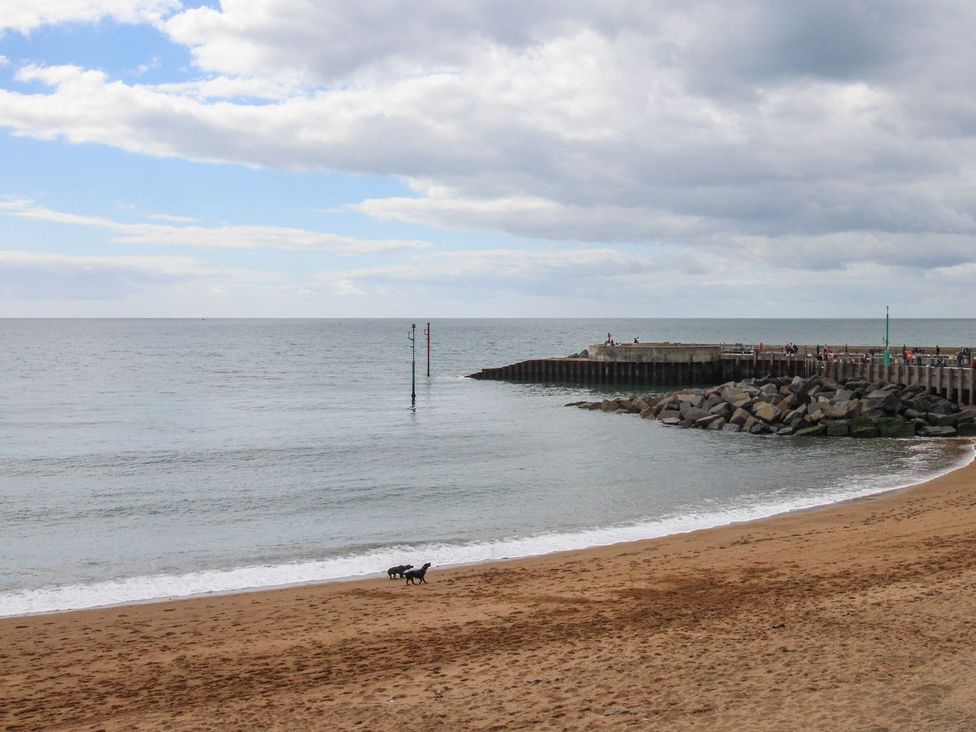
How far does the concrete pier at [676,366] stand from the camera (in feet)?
195

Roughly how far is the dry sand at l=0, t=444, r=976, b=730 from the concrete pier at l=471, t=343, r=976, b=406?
4278 cm

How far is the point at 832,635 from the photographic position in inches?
443

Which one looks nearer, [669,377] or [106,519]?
[106,519]

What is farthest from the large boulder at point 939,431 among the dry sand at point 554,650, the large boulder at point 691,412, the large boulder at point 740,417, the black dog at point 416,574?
the black dog at point 416,574

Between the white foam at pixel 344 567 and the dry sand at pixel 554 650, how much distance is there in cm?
100

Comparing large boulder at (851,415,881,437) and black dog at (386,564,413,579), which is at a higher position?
large boulder at (851,415,881,437)

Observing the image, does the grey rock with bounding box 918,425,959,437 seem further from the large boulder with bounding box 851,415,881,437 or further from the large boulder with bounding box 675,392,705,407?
the large boulder with bounding box 675,392,705,407

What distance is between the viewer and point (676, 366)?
67.0 meters

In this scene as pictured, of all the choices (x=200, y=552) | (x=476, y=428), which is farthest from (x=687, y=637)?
(x=476, y=428)

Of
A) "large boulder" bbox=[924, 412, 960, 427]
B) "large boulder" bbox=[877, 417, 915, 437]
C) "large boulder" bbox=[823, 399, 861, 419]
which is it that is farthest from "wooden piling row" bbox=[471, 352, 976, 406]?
"large boulder" bbox=[877, 417, 915, 437]

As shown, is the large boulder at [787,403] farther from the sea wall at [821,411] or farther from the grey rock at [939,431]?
the grey rock at [939,431]

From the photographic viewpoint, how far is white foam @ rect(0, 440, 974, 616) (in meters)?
16.6

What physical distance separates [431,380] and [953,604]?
68.3 meters

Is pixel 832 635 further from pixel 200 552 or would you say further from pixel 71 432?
pixel 71 432
